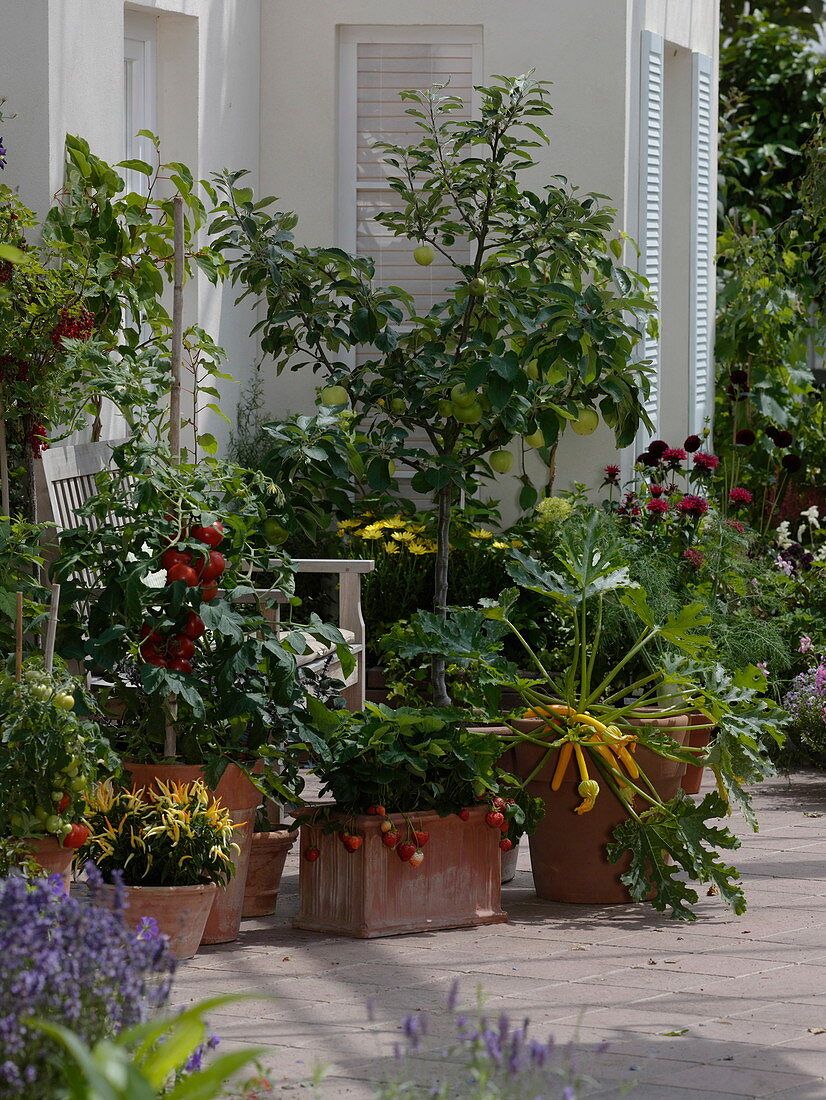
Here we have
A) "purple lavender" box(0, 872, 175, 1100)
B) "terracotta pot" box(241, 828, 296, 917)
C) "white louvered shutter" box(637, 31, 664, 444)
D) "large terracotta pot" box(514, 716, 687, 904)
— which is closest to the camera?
"purple lavender" box(0, 872, 175, 1100)

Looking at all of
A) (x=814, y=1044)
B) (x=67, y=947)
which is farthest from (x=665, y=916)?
(x=67, y=947)

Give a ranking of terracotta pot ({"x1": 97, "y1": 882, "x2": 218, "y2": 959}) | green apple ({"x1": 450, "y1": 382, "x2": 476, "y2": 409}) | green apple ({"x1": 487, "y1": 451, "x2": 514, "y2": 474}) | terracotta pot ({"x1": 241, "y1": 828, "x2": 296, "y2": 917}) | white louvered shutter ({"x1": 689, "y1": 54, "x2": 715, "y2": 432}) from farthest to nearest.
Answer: white louvered shutter ({"x1": 689, "y1": 54, "x2": 715, "y2": 432})
green apple ({"x1": 487, "y1": 451, "x2": 514, "y2": 474})
green apple ({"x1": 450, "y1": 382, "x2": 476, "y2": 409})
terracotta pot ({"x1": 241, "y1": 828, "x2": 296, "y2": 917})
terracotta pot ({"x1": 97, "y1": 882, "x2": 218, "y2": 959})

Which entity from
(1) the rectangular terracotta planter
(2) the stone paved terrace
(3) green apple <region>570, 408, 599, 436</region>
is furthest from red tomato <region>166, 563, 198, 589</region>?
(3) green apple <region>570, 408, 599, 436</region>

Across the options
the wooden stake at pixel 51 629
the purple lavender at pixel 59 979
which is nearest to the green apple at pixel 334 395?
the wooden stake at pixel 51 629

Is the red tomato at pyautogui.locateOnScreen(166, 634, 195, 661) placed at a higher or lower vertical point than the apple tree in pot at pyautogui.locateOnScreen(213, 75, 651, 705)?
lower

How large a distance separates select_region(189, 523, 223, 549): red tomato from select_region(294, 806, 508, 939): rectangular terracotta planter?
0.83 meters

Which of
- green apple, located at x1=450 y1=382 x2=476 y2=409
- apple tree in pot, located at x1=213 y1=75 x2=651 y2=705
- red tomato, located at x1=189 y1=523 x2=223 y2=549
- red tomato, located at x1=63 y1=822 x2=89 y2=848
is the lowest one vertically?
red tomato, located at x1=63 y1=822 x2=89 y2=848

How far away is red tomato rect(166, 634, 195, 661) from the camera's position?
437 centimetres

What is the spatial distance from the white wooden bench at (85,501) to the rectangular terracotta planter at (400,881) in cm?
59

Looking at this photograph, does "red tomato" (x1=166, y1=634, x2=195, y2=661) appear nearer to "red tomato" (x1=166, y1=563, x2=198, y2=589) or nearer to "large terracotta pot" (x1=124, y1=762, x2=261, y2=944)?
"red tomato" (x1=166, y1=563, x2=198, y2=589)

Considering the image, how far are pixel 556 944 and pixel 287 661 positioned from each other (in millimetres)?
1039

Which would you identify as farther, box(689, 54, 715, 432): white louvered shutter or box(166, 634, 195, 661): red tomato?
box(689, 54, 715, 432): white louvered shutter

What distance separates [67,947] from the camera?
108 inches

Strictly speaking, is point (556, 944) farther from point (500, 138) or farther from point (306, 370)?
A: point (306, 370)
